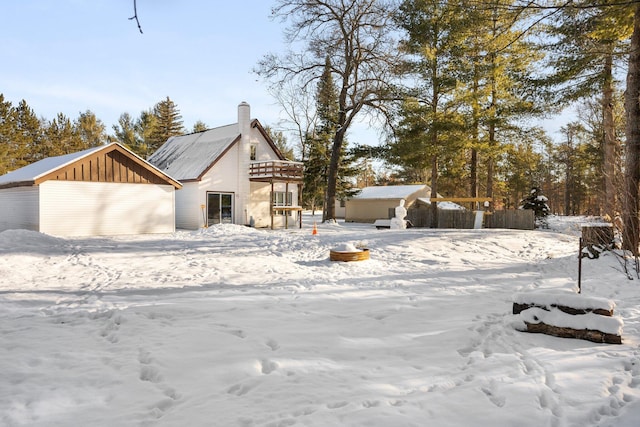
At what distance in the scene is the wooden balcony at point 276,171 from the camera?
23.1 m

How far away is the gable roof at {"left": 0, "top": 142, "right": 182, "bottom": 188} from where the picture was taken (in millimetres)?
16203

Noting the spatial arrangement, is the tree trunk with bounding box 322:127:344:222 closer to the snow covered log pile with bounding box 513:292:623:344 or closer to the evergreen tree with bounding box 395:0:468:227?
the evergreen tree with bounding box 395:0:468:227

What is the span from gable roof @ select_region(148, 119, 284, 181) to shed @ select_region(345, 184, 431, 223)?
44.6ft

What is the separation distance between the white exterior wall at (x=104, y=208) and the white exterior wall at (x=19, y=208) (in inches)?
24.3

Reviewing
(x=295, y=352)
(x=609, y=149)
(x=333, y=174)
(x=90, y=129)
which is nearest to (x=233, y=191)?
(x=333, y=174)

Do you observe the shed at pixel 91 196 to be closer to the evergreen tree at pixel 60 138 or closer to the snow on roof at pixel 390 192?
the snow on roof at pixel 390 192

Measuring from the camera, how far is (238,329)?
5555 millimetres

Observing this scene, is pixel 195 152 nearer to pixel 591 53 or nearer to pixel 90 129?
pixel 591 53

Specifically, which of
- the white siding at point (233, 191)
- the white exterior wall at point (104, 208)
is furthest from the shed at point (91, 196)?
the white siding at point (233, 191)

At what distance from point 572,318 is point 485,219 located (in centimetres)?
2380

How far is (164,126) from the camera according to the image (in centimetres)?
4784

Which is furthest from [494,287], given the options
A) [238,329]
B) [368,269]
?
[238,329]

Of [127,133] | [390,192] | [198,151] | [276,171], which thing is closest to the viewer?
[276,171]

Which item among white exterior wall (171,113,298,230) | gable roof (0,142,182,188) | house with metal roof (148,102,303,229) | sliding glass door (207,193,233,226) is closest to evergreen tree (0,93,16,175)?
house with metal roof (148,102,303,229)
